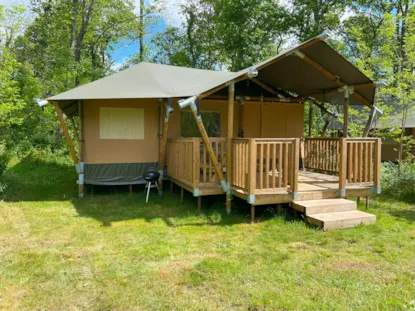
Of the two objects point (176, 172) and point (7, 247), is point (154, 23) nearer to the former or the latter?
point (176, 172)

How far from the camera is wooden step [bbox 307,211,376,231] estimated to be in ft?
14.9

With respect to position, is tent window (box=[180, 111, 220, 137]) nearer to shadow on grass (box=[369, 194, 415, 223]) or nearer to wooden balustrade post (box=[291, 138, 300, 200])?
wooden balustrade post (box=[291, 138, 300, 200])

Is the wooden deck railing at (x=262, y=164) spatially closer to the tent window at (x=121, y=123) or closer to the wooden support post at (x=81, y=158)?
the tent window at (x=121, y=123)

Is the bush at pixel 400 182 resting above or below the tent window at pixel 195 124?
below

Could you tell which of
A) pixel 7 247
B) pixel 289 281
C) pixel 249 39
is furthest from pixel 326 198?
pixel 249 39

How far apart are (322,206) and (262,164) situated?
1241 mm

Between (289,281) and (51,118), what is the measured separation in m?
13.3

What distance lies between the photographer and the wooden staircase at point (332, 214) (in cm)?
456

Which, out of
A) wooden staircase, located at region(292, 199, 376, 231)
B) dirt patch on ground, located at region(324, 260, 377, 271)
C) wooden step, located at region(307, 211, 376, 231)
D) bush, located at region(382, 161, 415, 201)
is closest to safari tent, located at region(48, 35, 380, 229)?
wooden staircase, located at region(292, 199, 376, 231)

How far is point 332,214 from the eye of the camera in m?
4.87

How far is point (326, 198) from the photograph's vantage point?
538 centimetres

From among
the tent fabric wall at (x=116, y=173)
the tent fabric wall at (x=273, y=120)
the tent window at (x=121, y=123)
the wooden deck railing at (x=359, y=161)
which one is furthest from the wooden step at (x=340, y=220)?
the tent window at (x=121, y=123)

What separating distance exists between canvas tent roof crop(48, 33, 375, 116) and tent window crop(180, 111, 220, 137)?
91 centimetres

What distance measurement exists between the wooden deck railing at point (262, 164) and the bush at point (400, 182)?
3731mm
